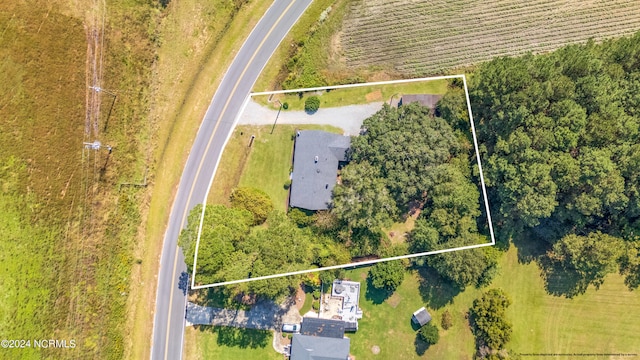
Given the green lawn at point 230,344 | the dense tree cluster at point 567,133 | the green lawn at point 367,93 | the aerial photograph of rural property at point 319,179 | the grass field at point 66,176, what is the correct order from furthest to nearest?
1. the green lawn at point 367,93
2. the green lawn at point 230,344
3. the grass field at point 66,176
4. the aerial photograph of rural property at point 319,179
5. the dense tree cluster at point 567,133

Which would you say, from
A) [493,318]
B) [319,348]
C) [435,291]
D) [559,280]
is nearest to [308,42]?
[435,291]

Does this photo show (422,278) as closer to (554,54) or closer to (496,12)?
(554,54)

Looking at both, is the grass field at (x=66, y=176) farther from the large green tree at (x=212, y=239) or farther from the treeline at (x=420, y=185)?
the treeline at (x=420, y=185)

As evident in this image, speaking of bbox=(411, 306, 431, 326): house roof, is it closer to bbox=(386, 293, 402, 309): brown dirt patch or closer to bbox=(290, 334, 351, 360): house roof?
bbox=(386, 293, 402, 309): brown dirt patch

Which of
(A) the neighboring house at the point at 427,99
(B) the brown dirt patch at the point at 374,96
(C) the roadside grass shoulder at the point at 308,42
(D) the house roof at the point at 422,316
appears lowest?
(D) the house roof at the point at 422,316

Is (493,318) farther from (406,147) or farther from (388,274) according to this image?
(406,147)

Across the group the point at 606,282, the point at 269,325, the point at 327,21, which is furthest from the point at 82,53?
the point at 606,282

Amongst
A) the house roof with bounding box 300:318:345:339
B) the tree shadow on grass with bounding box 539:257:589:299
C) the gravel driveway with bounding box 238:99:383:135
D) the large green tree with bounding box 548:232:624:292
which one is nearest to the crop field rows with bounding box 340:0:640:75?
the gravel driveway with bounding box 238:99:383:135

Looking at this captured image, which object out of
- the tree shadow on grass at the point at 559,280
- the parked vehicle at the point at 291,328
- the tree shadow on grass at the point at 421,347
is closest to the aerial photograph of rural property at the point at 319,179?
the parked vehicle at the point at 291,328
